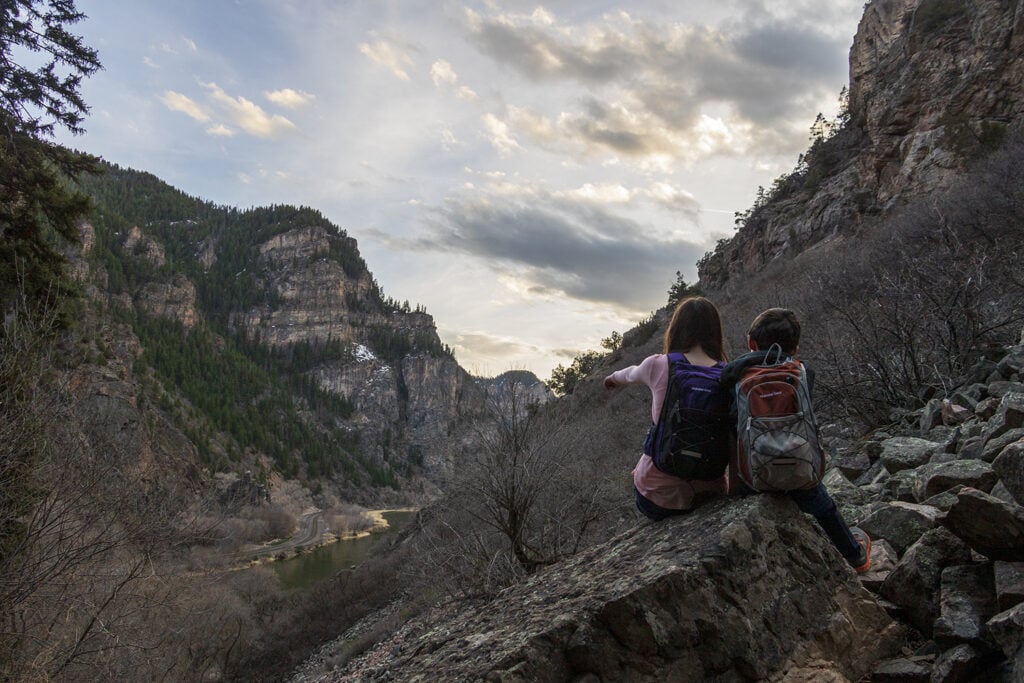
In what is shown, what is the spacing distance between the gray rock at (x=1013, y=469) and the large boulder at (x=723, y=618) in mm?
952

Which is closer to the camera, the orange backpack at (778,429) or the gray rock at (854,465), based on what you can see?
the orange backpack at (778,429)

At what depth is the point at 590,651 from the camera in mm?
3199

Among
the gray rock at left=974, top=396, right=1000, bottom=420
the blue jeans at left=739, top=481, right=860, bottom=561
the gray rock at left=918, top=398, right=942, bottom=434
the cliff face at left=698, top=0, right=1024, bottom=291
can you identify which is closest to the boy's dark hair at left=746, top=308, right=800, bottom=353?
the blue jeans at left=739, top=481, right=860, bottom=561

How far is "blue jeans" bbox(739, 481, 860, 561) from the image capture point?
3.38 metres

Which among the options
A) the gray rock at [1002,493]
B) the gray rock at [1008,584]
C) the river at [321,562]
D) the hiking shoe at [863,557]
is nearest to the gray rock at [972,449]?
the gray rock at [1002,493]

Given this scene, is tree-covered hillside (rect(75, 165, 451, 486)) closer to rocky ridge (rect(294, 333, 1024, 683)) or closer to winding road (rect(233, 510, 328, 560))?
winding road (rect(233, 510, 328, 560))

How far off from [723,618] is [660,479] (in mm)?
953

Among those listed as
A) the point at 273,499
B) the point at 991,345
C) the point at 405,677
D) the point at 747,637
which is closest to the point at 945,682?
the point at 747,637

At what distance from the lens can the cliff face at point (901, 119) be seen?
27.5 metres

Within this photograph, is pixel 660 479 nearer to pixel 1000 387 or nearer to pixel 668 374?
pixel 668 374

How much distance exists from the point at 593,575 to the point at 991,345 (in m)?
8.11

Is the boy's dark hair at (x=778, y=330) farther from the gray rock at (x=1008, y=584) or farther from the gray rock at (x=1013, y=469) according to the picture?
the gray rock at (x=1008, y=584)

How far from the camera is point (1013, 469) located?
3.19 m

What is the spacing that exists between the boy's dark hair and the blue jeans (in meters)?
0.83
